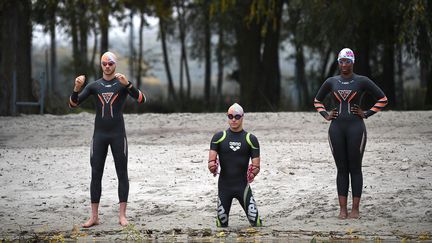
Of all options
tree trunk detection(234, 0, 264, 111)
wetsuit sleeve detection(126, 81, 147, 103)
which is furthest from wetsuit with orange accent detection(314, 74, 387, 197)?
tree trunk detection(234, 0, 264, 111)

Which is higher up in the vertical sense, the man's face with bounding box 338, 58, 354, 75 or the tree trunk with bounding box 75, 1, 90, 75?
the tree trunk with bounding box 75, 1, 90, 75

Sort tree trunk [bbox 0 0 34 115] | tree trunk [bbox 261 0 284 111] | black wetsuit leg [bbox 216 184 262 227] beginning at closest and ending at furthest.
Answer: black wetsuit leg [bbox 216 184 262 227] → tree trunk [bbox 0 0 34 115] → tree trunk [bbox 261 0 284 111]

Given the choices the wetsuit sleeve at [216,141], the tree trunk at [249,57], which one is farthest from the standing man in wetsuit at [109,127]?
the tree trunk at [249,57]

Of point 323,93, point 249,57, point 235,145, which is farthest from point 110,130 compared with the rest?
point 249,57

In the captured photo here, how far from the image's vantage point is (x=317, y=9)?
25.7 metres

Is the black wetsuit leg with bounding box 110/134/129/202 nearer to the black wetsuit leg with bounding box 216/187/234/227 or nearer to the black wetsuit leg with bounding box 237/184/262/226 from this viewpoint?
the black wetsuit leg with bounding box 216/187/234/227

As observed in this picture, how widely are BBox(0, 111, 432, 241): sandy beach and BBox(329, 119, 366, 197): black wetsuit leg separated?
0.48m

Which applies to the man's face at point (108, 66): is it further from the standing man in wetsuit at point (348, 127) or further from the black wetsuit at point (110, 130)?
the standing man in wetsuit at point (348, 127)

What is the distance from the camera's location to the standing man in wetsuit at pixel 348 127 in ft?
36.9

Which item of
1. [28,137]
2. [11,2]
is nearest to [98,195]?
[28,137]

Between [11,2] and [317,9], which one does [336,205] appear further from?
[11,2]

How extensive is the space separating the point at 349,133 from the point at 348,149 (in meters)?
0.20

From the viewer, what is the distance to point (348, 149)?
11.3 m

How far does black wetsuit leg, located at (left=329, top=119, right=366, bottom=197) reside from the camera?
1123 cm
